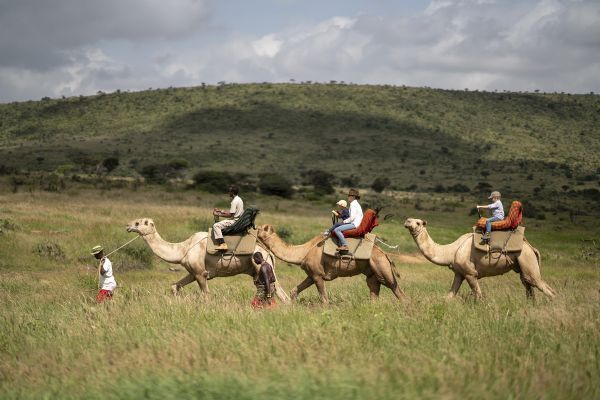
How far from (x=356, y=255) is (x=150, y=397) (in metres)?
7.20

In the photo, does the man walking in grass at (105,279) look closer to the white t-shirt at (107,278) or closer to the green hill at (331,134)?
the white t-shirt at (107,278)

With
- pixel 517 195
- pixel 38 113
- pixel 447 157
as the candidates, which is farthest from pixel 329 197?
pixel 38 113

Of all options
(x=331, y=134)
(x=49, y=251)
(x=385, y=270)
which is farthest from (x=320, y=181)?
(x=385, y=270)

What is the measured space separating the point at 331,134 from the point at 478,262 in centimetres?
9619

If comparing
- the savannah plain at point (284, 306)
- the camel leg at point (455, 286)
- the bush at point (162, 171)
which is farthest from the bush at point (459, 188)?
the camel leg at point (455, 286)

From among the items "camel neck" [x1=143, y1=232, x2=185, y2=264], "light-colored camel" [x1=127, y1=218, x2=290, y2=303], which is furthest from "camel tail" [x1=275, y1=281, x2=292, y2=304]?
"camel neck" [x1=143, y1=232, x2=185, y2=264]

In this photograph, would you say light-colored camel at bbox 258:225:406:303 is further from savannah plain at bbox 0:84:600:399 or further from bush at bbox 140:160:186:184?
bush at bbox 140:160:186:184

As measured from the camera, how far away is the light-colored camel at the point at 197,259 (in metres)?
15.5

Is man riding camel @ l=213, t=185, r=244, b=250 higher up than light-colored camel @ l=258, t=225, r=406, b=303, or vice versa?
man riding camel @ l=213, t=185, r=244, b=250

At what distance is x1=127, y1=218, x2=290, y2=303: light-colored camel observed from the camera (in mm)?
15453

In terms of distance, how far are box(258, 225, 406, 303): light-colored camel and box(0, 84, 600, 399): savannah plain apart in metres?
0.37

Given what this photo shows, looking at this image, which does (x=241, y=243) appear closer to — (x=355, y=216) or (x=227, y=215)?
(x=227, y=215)

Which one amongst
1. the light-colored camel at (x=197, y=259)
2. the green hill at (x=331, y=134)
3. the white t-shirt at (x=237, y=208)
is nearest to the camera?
the light-colored camel at (x=197, y=259)

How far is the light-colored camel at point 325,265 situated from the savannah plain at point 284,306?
37cm
